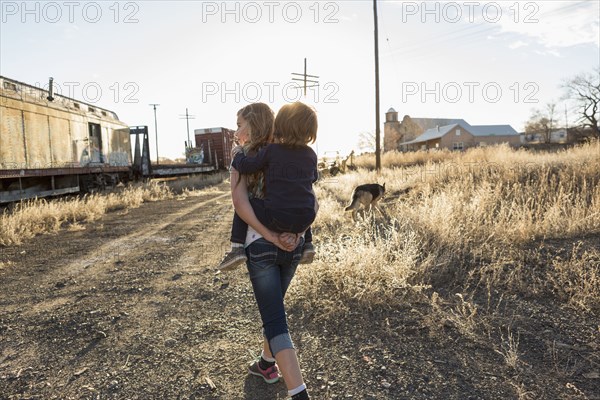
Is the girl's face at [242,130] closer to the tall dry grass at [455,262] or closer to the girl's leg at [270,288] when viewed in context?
the girl's leg at [270,288]

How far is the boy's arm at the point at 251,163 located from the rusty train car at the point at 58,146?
32.9 ft

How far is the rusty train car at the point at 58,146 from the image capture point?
32.1 ft

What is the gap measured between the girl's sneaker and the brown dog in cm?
515

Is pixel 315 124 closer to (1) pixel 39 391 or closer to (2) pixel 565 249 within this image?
(1) pixel 39 391

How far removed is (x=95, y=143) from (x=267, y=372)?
604 inches

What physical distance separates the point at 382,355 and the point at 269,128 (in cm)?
178

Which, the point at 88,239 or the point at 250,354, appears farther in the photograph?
the point at 88,239

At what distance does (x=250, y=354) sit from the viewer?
2.79 metres

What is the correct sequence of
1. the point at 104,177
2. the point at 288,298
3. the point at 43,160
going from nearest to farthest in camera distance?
the point at 288,298, the point at 43,160, the point at 104,177

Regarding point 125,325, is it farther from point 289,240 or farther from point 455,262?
point 455,262

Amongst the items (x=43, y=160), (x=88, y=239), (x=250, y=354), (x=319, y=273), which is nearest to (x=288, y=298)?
(x=319, y=273)

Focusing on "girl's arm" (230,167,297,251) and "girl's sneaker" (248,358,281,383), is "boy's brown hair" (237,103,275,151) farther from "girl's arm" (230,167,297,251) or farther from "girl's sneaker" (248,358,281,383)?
"girl's sneaker" (248,358,281,383)

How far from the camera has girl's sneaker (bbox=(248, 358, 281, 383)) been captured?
243 cm

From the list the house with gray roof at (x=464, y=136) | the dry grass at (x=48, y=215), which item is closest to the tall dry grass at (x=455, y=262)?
the dry grass at (x=48, y=215)
